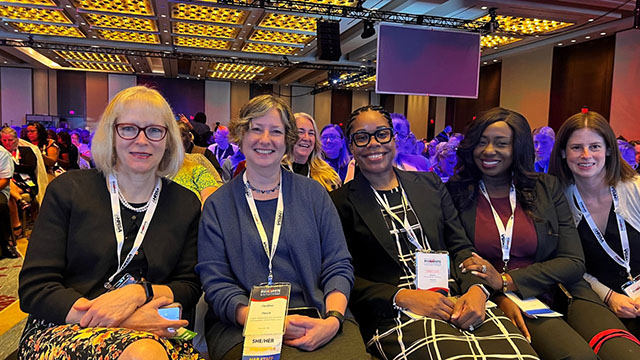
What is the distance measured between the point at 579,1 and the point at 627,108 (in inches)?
143

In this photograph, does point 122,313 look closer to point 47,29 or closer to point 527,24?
point 527,24

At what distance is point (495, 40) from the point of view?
11.4 metres

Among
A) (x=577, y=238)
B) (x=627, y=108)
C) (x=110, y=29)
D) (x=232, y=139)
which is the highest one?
(x=110, y=29)

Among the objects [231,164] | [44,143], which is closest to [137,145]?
[231,164]

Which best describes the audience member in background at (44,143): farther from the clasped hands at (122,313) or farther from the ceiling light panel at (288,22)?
the clasped hands at (122,313)

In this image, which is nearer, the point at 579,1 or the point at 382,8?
the point at 579,1

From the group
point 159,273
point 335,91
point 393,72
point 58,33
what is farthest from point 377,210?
point 335,91

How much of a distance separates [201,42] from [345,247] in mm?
12172

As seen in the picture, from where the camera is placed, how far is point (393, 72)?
8250mm

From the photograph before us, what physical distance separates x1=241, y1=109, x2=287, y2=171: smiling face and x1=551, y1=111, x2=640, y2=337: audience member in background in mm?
1654

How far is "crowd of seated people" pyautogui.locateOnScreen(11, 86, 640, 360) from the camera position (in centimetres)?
157

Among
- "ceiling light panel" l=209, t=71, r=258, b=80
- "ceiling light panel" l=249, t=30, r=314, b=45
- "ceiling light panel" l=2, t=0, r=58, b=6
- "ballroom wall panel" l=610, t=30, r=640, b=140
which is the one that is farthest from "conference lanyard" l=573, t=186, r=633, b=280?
"ceiling light panel" l=209, t=71, r=258, b=80

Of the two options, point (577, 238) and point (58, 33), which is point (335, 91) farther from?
point (577, 238)

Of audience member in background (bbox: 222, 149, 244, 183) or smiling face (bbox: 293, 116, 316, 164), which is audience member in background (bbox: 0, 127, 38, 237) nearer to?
audience member in background (bbox: 222, 149, 244, 183)
